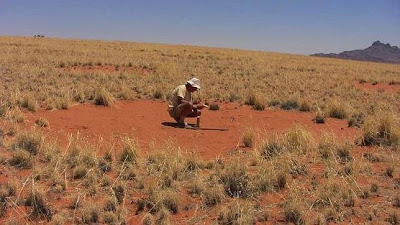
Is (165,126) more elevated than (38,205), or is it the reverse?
(38,205)

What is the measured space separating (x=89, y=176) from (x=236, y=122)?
6.13 m

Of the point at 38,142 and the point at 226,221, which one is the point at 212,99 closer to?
the point at 38,142

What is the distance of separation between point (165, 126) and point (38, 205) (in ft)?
17.9

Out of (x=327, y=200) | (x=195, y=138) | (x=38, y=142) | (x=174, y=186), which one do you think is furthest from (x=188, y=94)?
(x=327, y=200)

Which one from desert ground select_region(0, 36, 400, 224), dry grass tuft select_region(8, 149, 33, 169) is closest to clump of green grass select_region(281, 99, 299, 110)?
desert ground select_region(0, 36, 400, 224)

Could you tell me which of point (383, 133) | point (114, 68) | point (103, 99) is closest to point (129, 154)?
point (383, 133)

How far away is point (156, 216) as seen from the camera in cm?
560

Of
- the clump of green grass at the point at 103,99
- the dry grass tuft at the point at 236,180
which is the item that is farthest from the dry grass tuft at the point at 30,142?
the clump of green grass at the point at 103,99

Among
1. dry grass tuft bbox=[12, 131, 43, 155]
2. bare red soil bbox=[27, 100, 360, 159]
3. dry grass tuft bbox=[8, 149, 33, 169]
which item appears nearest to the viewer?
dry grass tuft bbox=[8, 149, 33, 169]

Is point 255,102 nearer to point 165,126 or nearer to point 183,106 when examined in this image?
point 183,106

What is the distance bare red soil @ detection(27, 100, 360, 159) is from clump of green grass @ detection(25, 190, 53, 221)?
2.84m

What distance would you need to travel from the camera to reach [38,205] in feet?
18.4

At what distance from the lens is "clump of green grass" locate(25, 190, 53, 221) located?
5461 mm

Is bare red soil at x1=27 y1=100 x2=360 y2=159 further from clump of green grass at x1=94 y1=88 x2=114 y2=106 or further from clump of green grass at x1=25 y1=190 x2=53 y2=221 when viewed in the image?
clump of green grass at x1=25 y1=190 x2=53 y2=221
